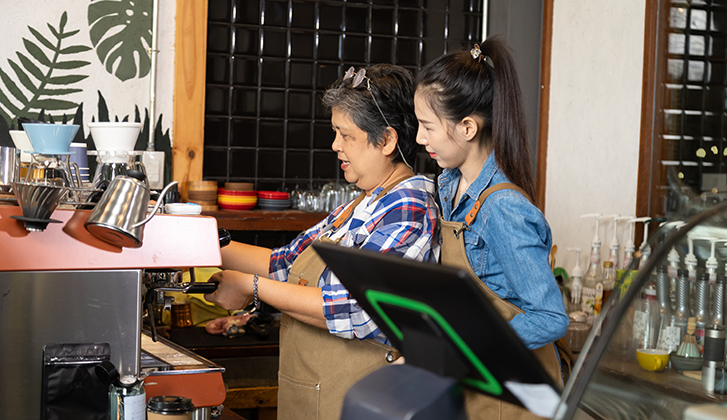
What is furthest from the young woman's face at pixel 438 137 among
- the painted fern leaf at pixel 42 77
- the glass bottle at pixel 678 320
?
the painted fern leaf at pixel 42 77

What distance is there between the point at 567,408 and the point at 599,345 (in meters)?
0.07

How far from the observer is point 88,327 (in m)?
1.34

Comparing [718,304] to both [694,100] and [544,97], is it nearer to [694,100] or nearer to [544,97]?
[694,100]

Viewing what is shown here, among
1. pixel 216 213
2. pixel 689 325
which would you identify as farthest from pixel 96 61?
Answer: pixel 689 325

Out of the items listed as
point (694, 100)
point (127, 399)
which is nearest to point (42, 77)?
point (127, 399)

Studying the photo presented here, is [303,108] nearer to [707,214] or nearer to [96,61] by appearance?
[96,61]

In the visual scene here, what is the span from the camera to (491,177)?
148 cm

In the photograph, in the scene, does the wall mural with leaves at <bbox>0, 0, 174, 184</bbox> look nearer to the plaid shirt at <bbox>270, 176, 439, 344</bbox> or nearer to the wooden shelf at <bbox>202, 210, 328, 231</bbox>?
the wooden shelf at <bbox>202, 210, 328, 231</bbox>

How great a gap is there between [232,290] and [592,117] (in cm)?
228

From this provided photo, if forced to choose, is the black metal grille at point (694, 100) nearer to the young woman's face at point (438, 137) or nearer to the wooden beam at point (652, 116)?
the wooden beam at point (652, 116)

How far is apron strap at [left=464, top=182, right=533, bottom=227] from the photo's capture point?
1.44m

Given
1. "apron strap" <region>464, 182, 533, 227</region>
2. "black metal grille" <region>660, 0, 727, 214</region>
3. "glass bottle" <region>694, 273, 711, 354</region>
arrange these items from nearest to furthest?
"glass bottle" <region>694, 273, 711, 354</region>, "apron strap" <region>464, 182, 533, 227</region>, "black metal grille" <region>660, 0, 727, 214</region>

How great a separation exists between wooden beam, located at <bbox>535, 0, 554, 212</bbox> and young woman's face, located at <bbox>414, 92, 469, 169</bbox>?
6.45 feet

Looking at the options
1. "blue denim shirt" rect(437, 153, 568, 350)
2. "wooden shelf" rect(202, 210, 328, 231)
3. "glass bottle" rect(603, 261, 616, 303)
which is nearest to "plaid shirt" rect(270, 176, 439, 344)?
"blue denim shirt" rect(437, 153, 568, 350)
